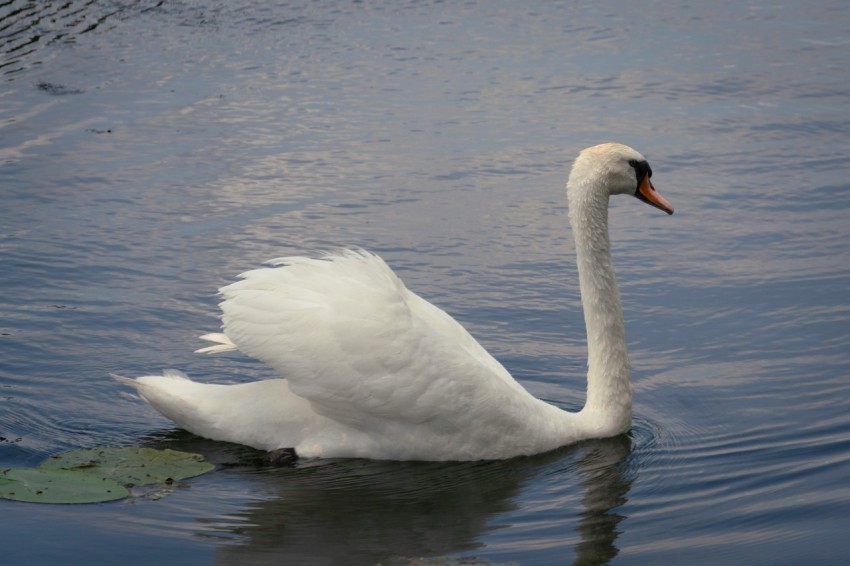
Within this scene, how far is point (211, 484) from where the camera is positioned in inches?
246

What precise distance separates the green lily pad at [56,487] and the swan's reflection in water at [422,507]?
51cm

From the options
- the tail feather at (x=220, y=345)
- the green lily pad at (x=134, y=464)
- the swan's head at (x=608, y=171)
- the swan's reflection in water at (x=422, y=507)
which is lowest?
the swan's reflection in water at (x=422, y=507)

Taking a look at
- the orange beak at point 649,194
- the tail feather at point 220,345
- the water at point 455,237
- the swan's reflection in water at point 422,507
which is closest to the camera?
the swan's reflection in water at point 422,507

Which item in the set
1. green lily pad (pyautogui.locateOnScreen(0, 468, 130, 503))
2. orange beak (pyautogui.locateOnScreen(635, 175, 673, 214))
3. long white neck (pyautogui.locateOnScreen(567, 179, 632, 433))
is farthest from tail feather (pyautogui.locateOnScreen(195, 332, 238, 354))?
orange beak (pyautogui.locateOnScreen(635, 175, 673, 214))

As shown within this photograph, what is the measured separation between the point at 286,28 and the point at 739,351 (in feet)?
26.5

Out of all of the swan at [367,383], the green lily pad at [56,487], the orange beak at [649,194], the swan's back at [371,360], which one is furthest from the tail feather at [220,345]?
the orange beak at [649,194]

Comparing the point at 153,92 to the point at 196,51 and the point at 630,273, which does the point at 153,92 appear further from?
the point at 630,273

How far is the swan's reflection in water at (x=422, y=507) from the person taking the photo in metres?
5.60

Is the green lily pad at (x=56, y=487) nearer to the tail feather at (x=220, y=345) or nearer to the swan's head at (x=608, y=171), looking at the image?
the tail feather at (x=220, y=345)

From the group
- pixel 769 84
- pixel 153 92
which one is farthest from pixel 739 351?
pixel 153 92

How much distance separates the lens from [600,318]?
7.00m

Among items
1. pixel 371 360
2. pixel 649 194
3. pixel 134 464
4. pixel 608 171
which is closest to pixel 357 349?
pixel 371 360

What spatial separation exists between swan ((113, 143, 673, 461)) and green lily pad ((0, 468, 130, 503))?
57cm

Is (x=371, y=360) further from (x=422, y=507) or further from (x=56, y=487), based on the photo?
(x=56, y=487)
